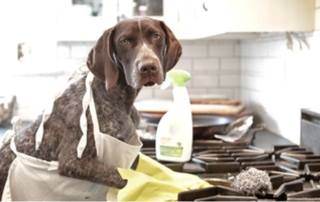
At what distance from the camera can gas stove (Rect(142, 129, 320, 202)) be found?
1.15 meters

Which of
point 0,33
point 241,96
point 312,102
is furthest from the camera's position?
point 241,96

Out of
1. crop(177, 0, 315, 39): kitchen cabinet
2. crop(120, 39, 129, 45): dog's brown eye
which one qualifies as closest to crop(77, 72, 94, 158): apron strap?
crop(120, 39, 129, 45): dog's brown eye

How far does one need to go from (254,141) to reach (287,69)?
35 centimetres

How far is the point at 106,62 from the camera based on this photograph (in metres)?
1.16

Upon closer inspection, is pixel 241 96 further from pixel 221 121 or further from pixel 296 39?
pixel 296 39

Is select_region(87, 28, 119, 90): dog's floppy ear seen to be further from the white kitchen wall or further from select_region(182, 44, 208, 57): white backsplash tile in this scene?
select_region(182, 44, 208, 57): white backsplash tile

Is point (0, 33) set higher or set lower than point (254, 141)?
higher

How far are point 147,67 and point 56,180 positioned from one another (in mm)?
369

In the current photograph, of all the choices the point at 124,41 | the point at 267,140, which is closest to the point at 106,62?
the point at 124,41

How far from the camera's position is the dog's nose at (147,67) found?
109 cm

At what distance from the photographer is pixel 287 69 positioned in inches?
78.3

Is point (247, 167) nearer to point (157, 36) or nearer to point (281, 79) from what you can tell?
point (157, 36)

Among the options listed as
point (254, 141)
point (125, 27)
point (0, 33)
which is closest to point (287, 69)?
point (254, 141)

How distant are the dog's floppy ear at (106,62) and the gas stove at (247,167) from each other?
0.34 metres
